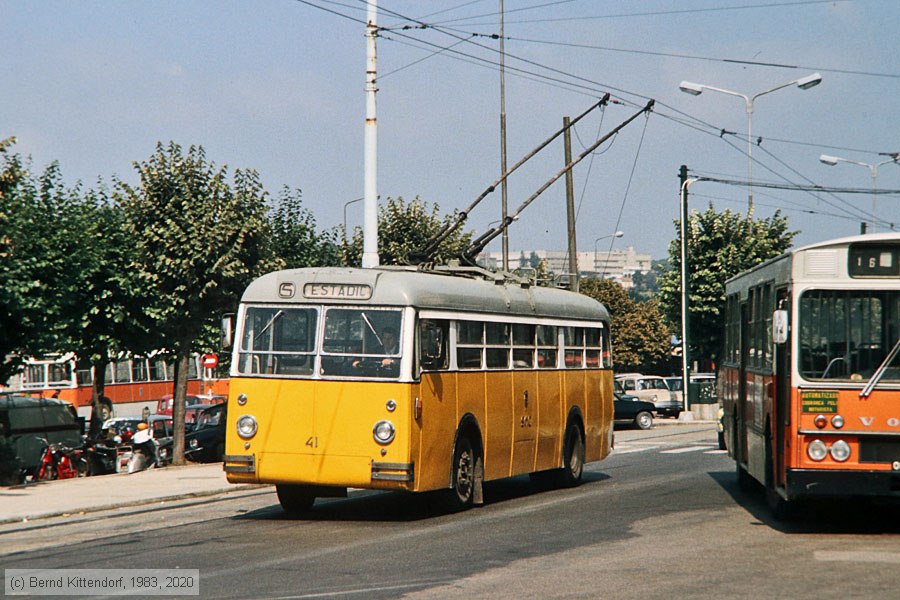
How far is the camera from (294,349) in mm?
15266

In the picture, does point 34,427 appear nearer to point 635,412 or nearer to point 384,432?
point 384,432

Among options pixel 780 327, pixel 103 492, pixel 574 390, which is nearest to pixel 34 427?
pixel 103 492

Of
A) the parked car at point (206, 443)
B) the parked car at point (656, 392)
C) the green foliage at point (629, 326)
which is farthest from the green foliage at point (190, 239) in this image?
the green foliage at point (629, 326)

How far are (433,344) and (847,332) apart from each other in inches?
189

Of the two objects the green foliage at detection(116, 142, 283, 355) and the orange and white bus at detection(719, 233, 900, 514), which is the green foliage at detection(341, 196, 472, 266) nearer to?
the green foliage at detection(116, 142, 283, 355)

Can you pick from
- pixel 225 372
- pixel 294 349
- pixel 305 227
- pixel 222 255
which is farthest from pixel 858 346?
pixel 225 372

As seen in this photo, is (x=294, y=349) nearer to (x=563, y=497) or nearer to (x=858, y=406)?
(x=563, y=497)

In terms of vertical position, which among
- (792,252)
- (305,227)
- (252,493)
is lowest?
(252,493)

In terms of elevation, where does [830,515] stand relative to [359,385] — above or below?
below

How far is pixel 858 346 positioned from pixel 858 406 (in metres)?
0.59

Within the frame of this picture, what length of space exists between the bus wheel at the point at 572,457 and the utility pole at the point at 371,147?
15.7 feet

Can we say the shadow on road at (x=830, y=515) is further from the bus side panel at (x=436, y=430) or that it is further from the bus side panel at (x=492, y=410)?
the bus side panel at (x=436, y=430)

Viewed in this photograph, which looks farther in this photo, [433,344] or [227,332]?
[433,344]

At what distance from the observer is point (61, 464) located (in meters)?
27.5
